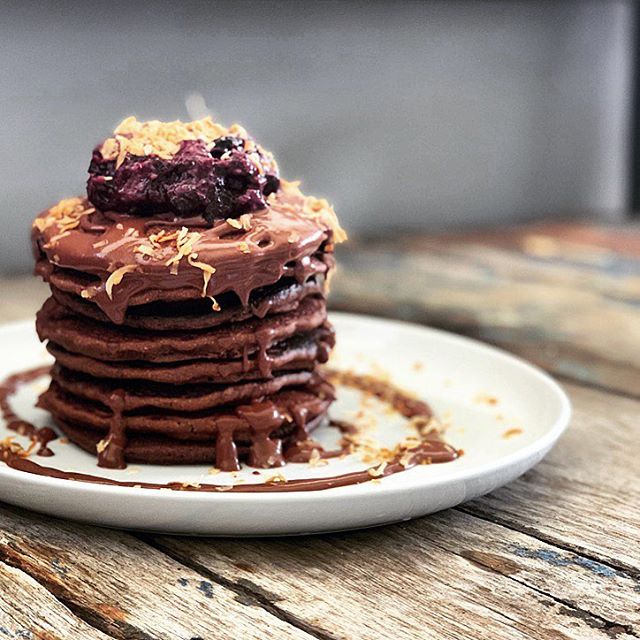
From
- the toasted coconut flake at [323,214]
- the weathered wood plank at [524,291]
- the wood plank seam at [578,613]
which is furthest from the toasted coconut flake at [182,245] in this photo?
the weathered wood plank at [524,291]

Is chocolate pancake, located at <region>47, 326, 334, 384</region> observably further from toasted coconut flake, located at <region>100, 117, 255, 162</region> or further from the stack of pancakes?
toasted coconut flake, located at <region>100, 117, 255, 162</region>

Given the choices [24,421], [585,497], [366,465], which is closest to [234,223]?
[366,465]

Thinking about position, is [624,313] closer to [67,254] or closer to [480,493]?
[480,493]

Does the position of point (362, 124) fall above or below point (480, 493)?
above

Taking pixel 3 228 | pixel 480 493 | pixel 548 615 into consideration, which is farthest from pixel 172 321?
pixel 3 228

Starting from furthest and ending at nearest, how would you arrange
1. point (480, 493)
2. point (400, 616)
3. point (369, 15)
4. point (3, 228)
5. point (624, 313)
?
point (369, 15) < point (3, 228) < point (624, 313) < point (480, 493) < point (400, 616)

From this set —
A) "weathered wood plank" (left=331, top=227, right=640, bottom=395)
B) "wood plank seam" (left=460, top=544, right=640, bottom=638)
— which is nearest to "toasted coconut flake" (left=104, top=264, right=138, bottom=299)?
"wood plank seam" (left=460, top=544, right=640, bottom=638)

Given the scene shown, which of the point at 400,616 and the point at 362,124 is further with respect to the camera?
the point at 362,124
